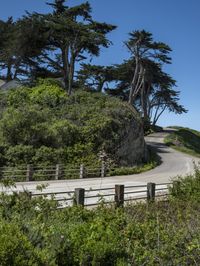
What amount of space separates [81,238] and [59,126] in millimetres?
25344

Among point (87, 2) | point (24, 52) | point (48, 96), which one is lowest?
point (48, 96)

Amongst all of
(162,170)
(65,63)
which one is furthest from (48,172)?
(65,63)

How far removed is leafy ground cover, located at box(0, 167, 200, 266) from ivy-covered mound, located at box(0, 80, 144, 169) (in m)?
20.0

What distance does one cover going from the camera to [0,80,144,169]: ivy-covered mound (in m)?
29.4

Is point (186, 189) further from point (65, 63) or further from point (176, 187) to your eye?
point (65, 63)

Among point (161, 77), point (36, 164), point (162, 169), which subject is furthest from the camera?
point (161, 77)

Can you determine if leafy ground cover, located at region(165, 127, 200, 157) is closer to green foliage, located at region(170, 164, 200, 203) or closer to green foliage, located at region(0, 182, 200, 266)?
green foliage, located at region(170, 164, 200, 203)

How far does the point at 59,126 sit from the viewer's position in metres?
31.9

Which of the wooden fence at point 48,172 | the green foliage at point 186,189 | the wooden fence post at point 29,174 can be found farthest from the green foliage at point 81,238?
the wooden fence post at point 29,174

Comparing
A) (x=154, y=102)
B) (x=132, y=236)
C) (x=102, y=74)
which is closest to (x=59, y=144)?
(x=132, y=236)

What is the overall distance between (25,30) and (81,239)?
123 ft

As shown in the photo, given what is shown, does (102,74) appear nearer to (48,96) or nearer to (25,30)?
(25,30)

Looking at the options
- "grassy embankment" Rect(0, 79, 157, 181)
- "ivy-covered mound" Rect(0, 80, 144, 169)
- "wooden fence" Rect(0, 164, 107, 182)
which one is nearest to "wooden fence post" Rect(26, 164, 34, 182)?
"wooden fence" Rect(0, 164, 107, 182)

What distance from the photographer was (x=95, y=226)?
7367 millimetres
